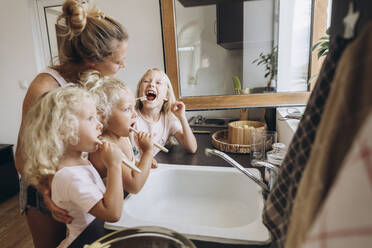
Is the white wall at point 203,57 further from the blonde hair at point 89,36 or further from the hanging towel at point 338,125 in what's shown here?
the hanging towel at point 338,125

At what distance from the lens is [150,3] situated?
6.85ft

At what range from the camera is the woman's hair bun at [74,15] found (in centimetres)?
86

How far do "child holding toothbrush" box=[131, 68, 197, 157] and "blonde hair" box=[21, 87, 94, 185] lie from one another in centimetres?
57

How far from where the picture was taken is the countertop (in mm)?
629

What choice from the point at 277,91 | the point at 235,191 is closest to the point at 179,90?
the point at 277,91

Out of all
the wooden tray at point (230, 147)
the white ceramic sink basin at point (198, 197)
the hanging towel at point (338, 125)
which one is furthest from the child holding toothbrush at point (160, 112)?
the hanging towel at point (338, 125)

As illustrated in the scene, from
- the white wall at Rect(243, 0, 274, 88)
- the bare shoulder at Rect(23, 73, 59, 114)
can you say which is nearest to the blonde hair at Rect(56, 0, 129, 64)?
the bare shoulder at Rect(23, 73, 59, 114)

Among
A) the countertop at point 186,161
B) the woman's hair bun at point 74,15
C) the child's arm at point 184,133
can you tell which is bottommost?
the countertop at point 186,161

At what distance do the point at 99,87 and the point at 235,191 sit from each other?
72 centimetres

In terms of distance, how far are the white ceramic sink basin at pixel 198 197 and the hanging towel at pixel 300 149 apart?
510 mm

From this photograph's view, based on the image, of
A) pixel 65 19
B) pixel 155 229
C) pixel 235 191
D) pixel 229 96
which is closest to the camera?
pixel 155 229

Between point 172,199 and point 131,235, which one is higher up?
point 131,235

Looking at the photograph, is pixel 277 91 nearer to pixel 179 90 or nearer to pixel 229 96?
pixel 229 96

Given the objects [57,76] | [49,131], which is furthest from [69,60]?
[49,131]
